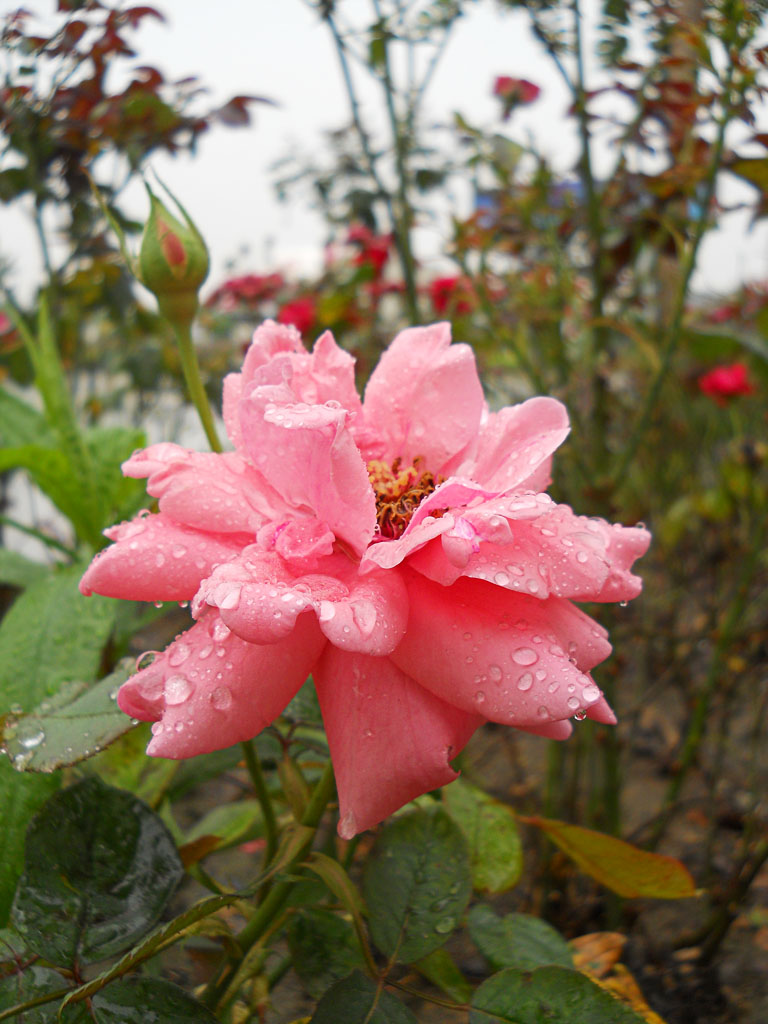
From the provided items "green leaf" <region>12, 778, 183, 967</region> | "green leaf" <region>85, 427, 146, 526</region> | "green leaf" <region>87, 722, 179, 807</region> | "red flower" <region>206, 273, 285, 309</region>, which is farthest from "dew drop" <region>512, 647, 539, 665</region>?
"red flower" <region>206, 273, 285, 309</region>

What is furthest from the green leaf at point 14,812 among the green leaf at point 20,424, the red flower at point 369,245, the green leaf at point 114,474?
the red flower at point 369,245

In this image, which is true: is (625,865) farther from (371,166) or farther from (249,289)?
(249,289)

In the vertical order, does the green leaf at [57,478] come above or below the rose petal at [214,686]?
below

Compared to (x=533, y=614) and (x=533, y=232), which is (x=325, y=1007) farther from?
(x=533, y=232)

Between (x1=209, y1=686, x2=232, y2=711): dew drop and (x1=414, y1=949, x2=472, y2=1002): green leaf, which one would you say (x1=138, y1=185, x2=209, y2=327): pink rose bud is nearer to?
(x1=209, y1=686, x2=232, y2=711): dew drop

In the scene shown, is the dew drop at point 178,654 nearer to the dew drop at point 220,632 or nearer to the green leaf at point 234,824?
the dew drop at point 220,632
